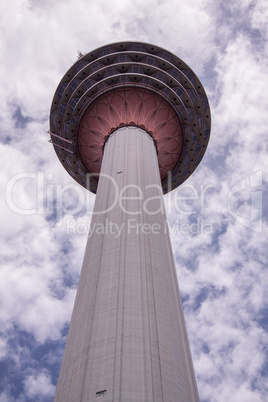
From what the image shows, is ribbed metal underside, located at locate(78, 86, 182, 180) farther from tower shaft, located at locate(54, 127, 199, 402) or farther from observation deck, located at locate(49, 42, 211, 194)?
tower shaft, located at locate(54, 127, 199, 402)

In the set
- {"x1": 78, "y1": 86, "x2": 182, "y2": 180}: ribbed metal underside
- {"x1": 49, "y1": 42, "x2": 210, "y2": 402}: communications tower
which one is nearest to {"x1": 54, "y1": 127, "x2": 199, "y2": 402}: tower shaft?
{"x1": 49, "y1": 42, "x2": 210, "y2": 402}: communications tower

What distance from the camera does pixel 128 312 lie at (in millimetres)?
15969

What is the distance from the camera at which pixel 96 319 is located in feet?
53.0

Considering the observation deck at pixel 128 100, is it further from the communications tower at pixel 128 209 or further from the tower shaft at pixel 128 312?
the tower shaft at pixel 128 312

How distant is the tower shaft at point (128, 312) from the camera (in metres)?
13.6

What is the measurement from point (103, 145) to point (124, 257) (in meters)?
16.4

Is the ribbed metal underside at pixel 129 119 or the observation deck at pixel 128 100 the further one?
the observation deck at pixel 128 100

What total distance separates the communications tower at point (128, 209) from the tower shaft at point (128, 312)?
49 mm

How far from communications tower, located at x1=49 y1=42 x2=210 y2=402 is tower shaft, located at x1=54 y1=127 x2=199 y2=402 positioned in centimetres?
5

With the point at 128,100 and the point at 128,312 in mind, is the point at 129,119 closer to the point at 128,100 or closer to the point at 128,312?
the point at 128,100

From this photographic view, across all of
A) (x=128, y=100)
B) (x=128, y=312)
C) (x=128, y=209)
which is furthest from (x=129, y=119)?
(x=128, y=312)

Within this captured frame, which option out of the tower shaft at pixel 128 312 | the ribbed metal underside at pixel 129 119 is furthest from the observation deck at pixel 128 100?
the tower shaft at pixel 128 312

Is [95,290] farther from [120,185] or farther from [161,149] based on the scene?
[161,149]

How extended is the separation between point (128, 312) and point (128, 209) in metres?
7.36
